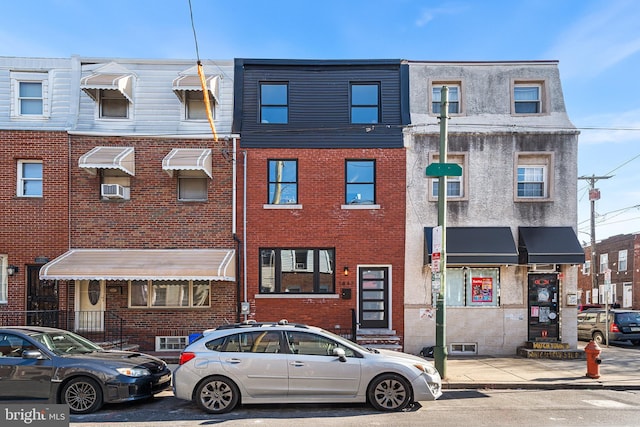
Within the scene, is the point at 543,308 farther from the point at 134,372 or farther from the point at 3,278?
the point at 3,278

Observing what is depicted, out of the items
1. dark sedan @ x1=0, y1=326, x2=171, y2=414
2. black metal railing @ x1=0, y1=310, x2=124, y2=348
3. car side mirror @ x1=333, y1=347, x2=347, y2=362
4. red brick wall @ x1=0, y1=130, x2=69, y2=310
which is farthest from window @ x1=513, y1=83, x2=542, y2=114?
red brick wall @ x1=0, y1=130, x2=69, y2=310

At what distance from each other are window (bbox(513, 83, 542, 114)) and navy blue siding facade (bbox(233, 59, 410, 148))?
3.58 m

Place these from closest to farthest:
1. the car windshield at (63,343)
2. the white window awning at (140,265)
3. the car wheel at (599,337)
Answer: the car windshield at (63,343)
the white window awning at (140,265)
the car wheel at (599,337)

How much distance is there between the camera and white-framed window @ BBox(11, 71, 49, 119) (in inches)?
552

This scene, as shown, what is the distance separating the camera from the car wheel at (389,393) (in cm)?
777

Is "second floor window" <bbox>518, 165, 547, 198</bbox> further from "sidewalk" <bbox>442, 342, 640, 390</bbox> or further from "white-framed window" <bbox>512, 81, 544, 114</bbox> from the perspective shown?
→ "sidewalk" <bbox>442, 342, 640, 390</bbox>

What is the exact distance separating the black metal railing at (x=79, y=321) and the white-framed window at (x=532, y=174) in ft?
42.2

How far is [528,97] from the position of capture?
1472cm

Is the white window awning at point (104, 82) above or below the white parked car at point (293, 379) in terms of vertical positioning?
above

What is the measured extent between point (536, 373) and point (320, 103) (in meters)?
9.69

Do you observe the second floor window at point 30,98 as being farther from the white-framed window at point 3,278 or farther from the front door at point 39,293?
the front door at point 39,293

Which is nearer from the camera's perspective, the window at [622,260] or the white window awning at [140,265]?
the white window awning at [140,265]

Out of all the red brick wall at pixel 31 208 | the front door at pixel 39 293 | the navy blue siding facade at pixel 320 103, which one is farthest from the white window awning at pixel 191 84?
the front door at pixel 39 293

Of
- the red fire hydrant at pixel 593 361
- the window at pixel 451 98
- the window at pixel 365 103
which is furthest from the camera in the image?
the window at pixel 451 98
